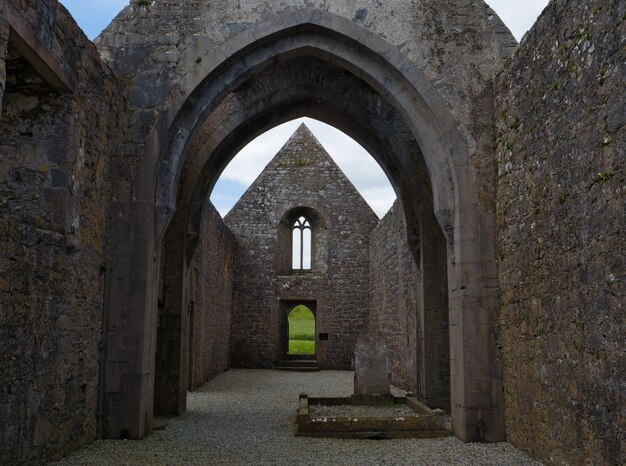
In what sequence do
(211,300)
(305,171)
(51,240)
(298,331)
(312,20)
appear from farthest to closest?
1. (298,331)
2. (305,171)
3. (211,300)
4. (312,20)
5. (51,240)

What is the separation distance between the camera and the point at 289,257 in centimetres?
1930

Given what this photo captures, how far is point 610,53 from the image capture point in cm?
409

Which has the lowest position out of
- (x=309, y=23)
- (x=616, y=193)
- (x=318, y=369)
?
(x=318, y=369)

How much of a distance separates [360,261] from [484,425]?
487 inches

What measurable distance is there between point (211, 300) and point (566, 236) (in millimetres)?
10610

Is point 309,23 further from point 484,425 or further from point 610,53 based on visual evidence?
point 484,425

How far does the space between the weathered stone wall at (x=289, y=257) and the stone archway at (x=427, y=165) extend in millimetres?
11510

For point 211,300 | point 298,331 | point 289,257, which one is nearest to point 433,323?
point 211,300

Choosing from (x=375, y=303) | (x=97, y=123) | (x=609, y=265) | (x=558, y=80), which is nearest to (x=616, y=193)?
(x=609, y=265)

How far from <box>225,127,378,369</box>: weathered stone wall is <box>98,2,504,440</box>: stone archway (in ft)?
37.8

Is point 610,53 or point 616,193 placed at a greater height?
point 610,53

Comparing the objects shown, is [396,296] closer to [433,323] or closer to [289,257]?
[433,323]

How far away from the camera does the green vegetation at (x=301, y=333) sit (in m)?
25.1

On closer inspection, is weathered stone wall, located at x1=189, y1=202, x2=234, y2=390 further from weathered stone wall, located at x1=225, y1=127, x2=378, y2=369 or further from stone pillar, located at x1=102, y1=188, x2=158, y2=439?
stone pillar, located at x1=102, y1=188, x2=158, y2=439
